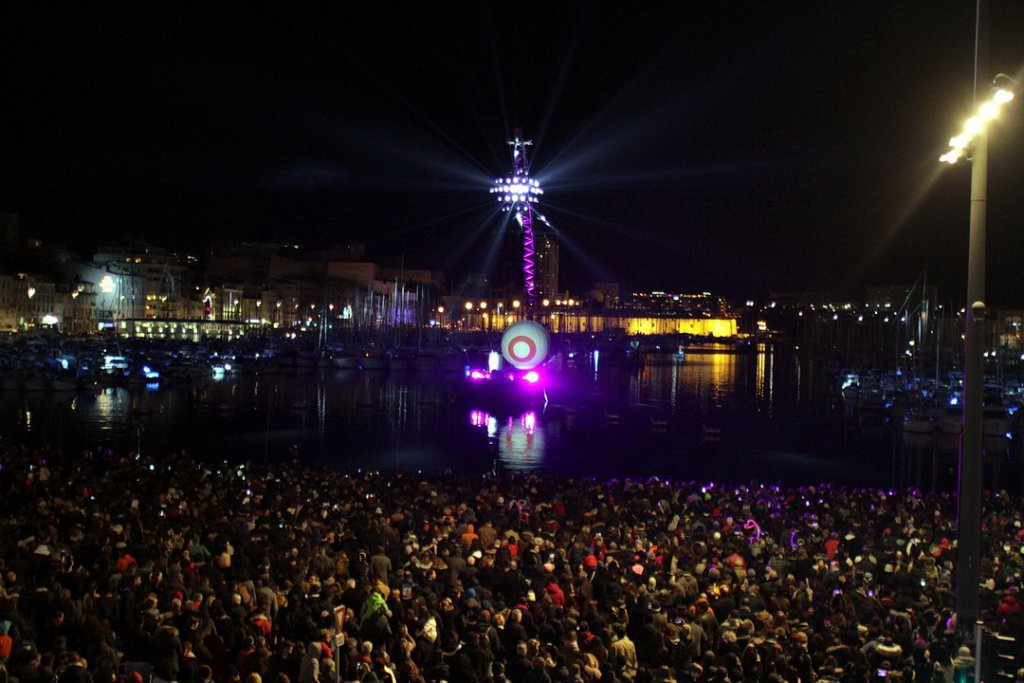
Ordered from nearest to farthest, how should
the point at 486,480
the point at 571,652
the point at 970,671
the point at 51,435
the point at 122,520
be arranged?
the point at 970,671, the point at 571,652, the point at 122,520, the point at 486,480, the point at 51,435

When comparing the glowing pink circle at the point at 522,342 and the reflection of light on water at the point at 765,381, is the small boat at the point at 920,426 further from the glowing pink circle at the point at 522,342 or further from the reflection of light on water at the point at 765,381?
the glowing pink circle at the point at 522,342

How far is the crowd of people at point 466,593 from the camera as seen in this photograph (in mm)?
6664

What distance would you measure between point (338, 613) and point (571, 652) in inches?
65.7

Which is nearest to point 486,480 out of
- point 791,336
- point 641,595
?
point 641,595

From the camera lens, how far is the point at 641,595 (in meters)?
8.16

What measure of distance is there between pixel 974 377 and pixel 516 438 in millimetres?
29609

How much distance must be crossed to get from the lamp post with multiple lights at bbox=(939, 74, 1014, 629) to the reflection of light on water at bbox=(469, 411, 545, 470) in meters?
22.9

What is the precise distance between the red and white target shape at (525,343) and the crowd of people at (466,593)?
19962 millimetres

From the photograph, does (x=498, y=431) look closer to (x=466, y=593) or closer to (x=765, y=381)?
(x=466, y=593)

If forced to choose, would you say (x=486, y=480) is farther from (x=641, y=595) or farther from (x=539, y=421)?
(x=539, y=421)

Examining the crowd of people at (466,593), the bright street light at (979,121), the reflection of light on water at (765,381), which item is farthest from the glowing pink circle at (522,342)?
the bright street light at (979,121)

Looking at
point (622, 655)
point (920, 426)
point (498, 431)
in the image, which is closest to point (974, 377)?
point (622, 655)

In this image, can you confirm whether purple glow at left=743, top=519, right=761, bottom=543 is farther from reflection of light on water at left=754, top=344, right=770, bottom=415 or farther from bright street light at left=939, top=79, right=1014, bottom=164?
reflection of light on water at left=754, top=344, right=770, bottom=415

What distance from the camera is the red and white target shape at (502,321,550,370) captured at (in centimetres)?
3319
